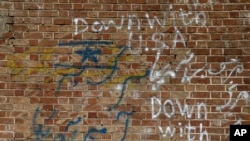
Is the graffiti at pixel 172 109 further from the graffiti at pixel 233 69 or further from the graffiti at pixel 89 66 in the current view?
the graffiti at pixel 89 66

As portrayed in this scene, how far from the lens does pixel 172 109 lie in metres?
4.09

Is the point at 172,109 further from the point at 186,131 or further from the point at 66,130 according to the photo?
the point at 66,130

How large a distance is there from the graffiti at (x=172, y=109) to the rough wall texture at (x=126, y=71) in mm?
10

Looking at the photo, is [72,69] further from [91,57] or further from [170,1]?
[170,1]

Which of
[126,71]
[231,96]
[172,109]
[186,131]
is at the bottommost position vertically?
[186,131]

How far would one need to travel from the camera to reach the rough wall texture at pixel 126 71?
13.4 feet

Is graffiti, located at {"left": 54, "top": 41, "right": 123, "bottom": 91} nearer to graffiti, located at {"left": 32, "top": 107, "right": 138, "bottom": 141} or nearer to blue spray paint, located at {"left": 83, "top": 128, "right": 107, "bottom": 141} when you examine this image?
graffiti, located at {"left": 32, "top": 107, "right": 138, "bottom": 141}

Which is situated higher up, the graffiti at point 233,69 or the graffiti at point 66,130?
the graffiti at point 233,69

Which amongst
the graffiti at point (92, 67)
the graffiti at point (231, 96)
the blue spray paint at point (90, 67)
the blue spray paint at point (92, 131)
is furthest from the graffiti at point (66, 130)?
the graffiti at point (231, 96)

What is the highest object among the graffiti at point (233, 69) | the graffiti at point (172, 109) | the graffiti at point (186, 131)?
the graffiti at point (233, 69)

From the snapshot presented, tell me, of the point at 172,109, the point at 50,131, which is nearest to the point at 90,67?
the point at 50,131

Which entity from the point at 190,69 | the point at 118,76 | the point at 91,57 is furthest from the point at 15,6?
the point at 190,69

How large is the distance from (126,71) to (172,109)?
62cm

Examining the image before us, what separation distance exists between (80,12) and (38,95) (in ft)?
3.21
